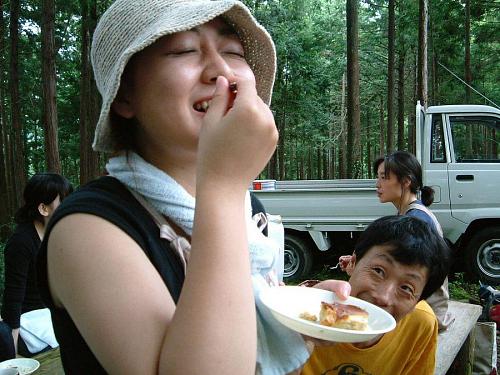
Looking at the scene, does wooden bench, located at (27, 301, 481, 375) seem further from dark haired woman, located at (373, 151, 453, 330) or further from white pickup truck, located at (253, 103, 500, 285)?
white pickup truck, located at (253, 103, 500, 285)

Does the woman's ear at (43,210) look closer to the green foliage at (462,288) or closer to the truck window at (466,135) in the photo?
the green foliage at (462,288)

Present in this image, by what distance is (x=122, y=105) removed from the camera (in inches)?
38.4

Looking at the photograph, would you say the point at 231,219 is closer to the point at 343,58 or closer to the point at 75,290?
the point at 75,290

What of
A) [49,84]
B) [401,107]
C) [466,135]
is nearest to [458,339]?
[466,135]

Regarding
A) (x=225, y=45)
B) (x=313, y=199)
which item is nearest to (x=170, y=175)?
(x=225, y=45)

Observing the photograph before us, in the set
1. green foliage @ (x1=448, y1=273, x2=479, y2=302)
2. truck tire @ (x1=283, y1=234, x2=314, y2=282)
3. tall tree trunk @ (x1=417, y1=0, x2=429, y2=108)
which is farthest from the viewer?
tall tree trunk @ (x1=417, y1=0, x2=429, y2=108)

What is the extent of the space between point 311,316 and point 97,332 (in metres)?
0.56

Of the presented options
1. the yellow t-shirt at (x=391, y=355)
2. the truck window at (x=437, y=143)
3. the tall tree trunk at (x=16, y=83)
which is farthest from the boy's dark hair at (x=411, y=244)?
the tall tree trunk at (x=16, y=83)

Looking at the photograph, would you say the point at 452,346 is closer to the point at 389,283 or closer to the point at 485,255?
the point at 389,283

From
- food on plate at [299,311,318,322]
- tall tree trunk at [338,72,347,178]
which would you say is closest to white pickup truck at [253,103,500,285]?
food on plate at [299,311,318,322]

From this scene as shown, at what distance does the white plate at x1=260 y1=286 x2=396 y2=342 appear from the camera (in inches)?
35.7

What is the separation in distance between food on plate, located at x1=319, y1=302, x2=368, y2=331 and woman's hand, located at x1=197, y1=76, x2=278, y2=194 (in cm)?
47

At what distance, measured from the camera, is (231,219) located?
0.72 metres

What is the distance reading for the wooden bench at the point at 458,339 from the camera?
2770 millimetres
